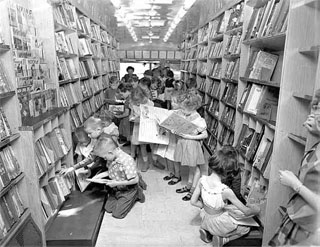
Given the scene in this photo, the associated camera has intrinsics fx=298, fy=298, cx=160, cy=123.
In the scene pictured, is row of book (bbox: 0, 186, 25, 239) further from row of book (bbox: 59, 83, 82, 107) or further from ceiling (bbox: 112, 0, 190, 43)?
ceiling (bbox: 112, 0, 190, 43)

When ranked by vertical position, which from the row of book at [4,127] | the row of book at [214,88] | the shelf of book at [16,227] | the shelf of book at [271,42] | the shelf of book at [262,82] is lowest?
the shelf of book at [16,227]

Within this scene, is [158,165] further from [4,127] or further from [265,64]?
[4,127]

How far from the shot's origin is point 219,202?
2.18 metres

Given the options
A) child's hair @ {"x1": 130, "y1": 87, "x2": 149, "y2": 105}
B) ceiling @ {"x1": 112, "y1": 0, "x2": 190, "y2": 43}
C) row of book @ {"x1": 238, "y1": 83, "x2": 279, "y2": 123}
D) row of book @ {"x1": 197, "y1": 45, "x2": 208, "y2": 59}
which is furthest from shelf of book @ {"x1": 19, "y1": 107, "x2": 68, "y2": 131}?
ceiling @ {"x1": 112, "y1": 0, "x2": 190, "y2": 43}

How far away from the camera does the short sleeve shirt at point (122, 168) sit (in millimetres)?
2727

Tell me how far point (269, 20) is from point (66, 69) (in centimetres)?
210

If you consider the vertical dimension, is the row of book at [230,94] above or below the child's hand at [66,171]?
above

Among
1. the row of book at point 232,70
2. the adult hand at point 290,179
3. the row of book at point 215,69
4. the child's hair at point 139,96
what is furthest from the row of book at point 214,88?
the adult hand at point 290,179

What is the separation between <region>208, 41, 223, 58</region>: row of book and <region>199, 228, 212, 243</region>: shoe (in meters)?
2.70

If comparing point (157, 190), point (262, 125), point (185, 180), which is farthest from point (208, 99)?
point (262, 125)

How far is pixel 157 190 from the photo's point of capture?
11.2 ft

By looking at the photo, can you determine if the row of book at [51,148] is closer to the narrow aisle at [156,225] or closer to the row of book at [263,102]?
the narrow aisle at [156,225]

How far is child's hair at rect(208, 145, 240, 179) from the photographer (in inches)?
84.7

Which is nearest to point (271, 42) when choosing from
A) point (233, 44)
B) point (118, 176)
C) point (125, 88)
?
point (233, 44)
